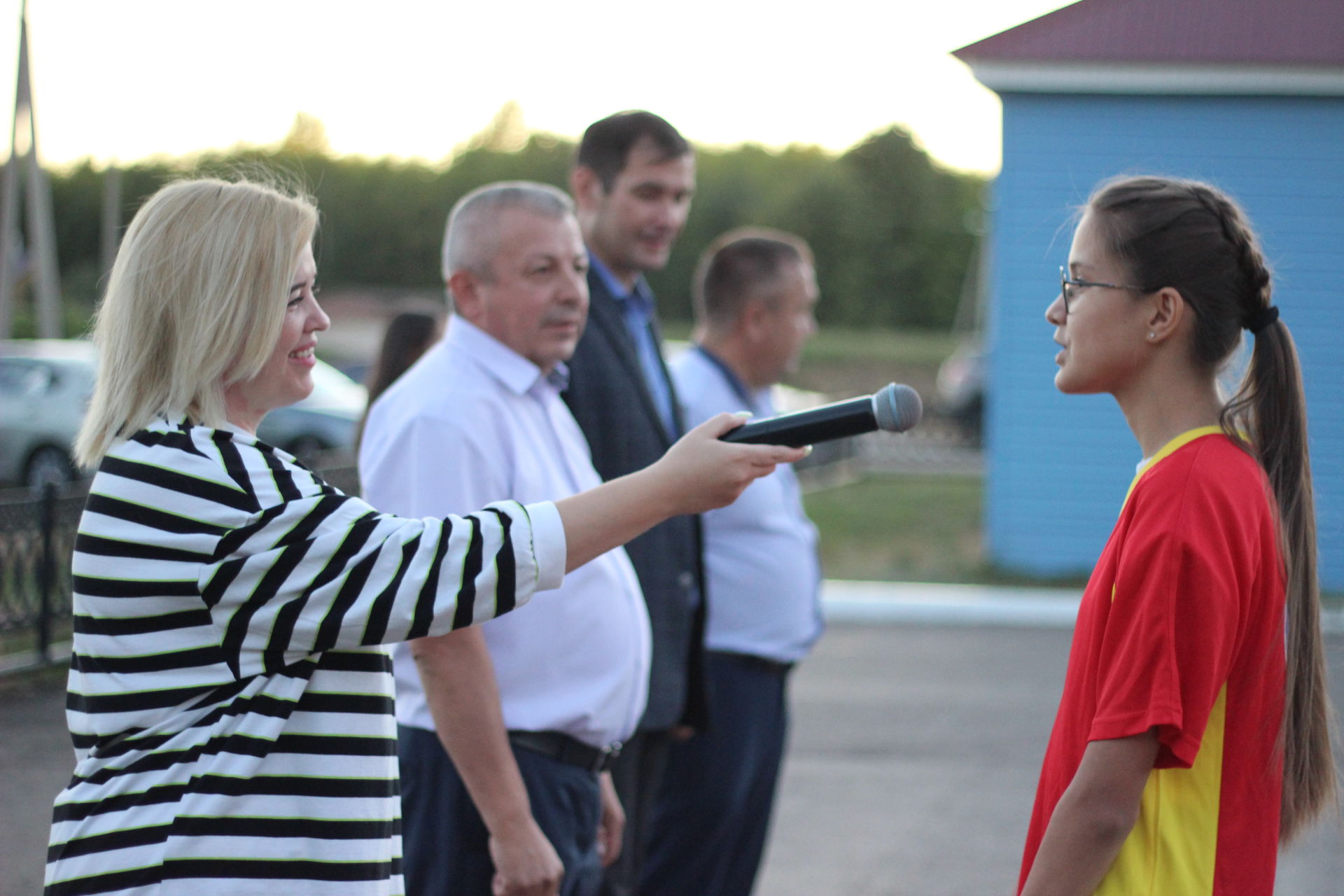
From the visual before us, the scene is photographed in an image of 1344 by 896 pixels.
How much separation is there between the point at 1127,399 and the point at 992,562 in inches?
386

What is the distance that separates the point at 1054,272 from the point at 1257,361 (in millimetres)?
8057

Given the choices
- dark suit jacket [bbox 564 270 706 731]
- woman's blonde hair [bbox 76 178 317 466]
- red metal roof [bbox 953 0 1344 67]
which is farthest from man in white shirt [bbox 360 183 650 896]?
red metal roof [bbox 953 0 1344 67]

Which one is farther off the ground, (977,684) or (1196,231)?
(1196,231)

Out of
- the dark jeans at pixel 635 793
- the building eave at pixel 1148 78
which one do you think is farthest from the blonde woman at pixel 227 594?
the building eave at pixel 1148 78

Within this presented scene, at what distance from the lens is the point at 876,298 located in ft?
216

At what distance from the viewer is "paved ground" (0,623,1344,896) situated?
465cm

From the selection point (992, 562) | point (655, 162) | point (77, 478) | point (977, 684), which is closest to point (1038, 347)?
point (992, 562)

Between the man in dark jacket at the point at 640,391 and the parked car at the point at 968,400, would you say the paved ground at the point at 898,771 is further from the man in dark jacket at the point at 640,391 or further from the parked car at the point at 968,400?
the parked car at the point at 968,400

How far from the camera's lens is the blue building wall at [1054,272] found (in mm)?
10312

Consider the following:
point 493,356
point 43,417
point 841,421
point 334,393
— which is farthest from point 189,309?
point 334,393

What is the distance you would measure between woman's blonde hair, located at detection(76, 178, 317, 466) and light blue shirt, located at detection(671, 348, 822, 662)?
2331 millimetres

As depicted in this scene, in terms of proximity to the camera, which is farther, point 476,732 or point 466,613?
point 476,732

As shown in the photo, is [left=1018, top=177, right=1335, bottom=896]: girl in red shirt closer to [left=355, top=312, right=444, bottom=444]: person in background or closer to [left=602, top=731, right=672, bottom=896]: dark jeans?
[left=602, top=731, right=672, bottom=896]: dark jeans

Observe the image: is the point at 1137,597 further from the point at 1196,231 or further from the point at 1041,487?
the point at 1041,487
